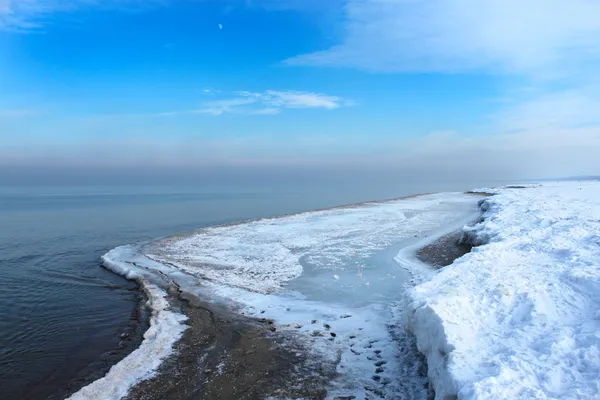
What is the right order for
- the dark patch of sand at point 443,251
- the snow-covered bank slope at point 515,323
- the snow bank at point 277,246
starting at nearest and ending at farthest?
the snow-covered bank slope at point 515,323 → the snow bank at point 277,246 → the dark patch of sand at point 443,251

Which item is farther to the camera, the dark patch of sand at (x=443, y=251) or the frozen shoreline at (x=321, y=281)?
the dark patch of sand at (x=443, y=251)

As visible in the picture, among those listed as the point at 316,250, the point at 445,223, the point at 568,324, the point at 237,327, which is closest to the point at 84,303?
the point at 237,327

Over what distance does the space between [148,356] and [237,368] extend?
2146mm

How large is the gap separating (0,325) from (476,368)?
1215cm

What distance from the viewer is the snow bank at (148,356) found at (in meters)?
6.95

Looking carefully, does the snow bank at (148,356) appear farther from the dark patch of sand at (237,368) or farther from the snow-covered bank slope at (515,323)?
the snow-covered bank slope at (515,323)

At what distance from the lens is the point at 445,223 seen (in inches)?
1152

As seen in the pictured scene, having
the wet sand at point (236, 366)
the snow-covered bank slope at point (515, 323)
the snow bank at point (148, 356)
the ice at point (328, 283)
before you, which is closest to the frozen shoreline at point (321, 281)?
the ice at point (328, 283)

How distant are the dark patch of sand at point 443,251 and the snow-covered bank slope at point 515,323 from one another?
18.9 ft

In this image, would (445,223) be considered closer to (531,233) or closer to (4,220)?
(531,233)

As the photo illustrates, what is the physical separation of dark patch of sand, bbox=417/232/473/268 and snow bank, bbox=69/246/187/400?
36.5 feet

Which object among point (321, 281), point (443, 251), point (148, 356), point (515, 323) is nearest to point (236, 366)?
point (148, 356)

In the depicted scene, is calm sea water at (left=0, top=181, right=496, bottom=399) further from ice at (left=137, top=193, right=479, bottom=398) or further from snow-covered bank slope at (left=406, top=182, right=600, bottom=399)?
snow-covered bank slope at (left=406, top=182, right=600, bottom=399)

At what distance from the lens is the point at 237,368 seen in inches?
303
